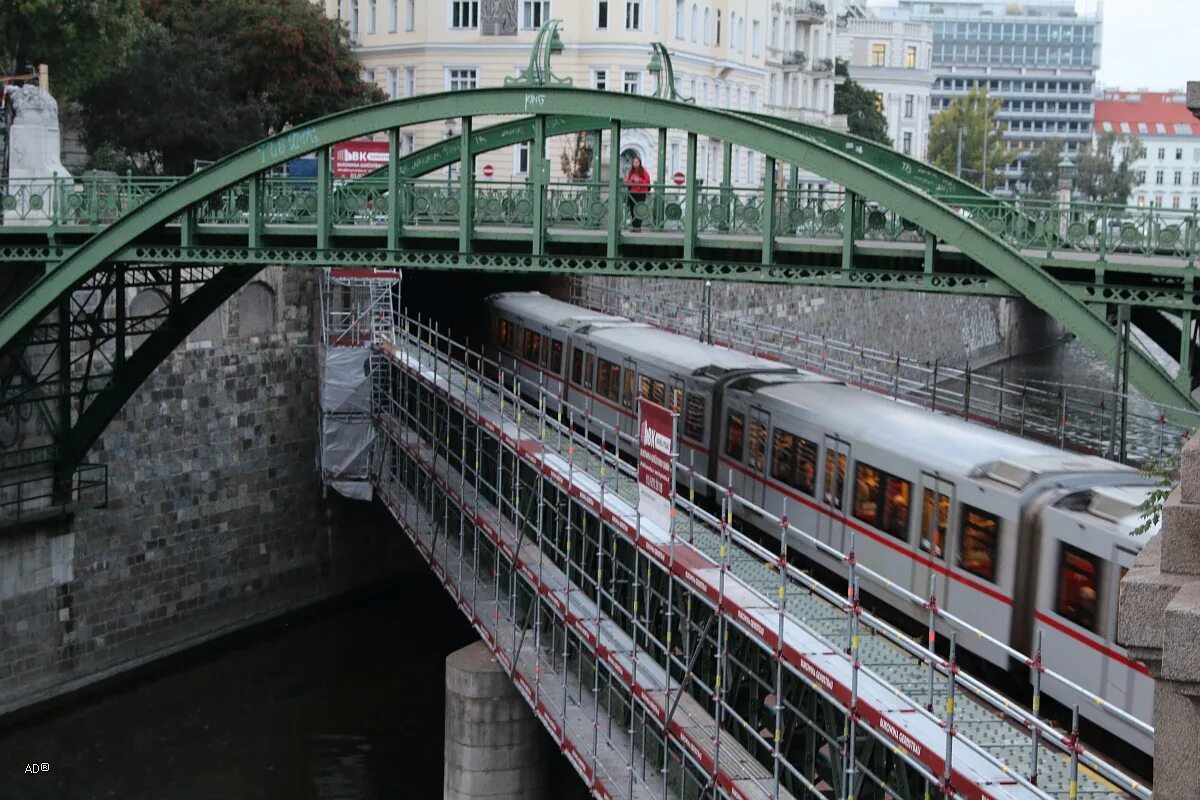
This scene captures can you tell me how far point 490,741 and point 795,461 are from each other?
568 centimetres

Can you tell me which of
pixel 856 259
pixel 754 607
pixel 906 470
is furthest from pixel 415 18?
pixel 754 607

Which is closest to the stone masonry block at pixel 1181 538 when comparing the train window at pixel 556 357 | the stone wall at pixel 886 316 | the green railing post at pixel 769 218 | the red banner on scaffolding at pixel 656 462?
the red banner on scaffolding at pixel 656 462

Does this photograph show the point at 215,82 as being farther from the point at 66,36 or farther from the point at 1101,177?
the point at 1101,177

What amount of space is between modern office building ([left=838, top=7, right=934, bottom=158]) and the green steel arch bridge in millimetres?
99244

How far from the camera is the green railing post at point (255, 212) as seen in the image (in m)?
28.1

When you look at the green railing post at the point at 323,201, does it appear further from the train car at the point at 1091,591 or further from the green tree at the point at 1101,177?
the green tree at the point at 1101,177

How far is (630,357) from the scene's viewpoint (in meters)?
32.8

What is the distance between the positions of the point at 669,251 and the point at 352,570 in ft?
41.5

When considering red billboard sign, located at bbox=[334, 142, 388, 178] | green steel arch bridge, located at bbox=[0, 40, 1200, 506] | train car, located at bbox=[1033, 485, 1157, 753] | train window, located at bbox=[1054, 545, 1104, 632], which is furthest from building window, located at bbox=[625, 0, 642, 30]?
A: train window, located at bbox=[1054, 545, 1104, 632]

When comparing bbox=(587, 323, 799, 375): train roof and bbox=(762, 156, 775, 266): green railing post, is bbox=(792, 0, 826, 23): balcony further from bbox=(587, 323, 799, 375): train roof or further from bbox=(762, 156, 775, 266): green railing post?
bbox=(762, 156, 775, 266): green railing post

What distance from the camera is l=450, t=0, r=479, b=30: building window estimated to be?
7075 centimetres

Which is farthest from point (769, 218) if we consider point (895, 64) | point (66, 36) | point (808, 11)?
point (895, 64)

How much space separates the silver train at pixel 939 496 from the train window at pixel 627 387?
7 centimetres

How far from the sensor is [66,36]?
142 feet
